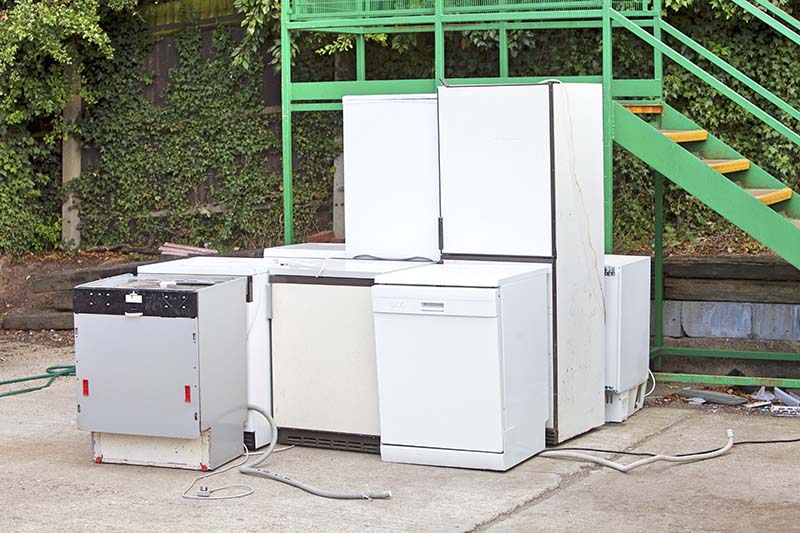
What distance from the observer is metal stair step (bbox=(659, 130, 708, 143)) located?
7.83 meters

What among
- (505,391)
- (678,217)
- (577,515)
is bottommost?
(577,515)

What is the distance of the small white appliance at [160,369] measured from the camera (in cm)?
612

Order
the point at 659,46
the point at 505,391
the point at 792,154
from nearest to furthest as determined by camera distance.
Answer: the point at 505,391, the point at 659,46, the point at 792,154

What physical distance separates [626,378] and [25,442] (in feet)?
11.4

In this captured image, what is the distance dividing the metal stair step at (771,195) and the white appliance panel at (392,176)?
77.9 inches

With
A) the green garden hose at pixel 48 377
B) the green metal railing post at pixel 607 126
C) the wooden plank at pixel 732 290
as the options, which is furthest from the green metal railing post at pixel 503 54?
the green garden hose at pixel 48 377

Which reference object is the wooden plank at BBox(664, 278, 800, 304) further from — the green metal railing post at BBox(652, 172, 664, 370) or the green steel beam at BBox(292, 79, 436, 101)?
the green steel beam at BBox(292, 79, 436, 101)

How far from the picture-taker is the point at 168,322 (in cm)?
613

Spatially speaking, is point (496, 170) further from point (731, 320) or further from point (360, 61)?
point (731, 320)

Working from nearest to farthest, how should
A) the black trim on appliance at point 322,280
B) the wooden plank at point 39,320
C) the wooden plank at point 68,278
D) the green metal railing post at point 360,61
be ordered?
the black trim on appliance at point 322,280 → the green metal railing post at point 360,61 → the wooden plank at point 39,320 → the wooden plank at point 68,278

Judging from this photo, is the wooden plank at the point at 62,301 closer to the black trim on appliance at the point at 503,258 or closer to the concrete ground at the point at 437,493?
the concrete ground at the point at 437,493

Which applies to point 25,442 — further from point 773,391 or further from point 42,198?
point 42,198

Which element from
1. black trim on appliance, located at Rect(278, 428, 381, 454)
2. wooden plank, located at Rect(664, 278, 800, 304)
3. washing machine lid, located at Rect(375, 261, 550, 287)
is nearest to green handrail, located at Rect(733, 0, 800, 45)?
wooden plank, located at Rect(664, 278, 800, 304)

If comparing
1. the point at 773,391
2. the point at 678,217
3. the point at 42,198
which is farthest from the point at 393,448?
the point at 42,198
